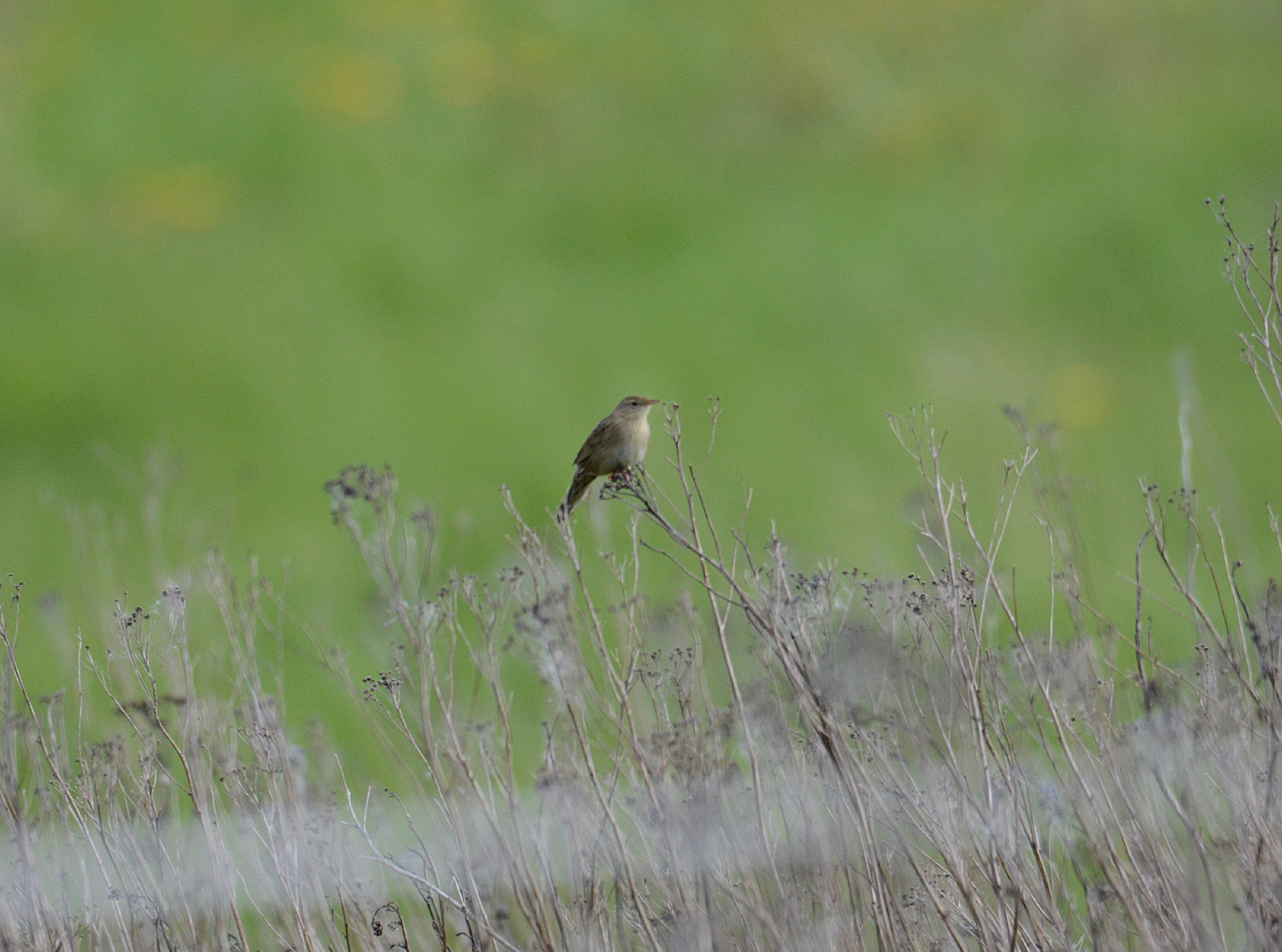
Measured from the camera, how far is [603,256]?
834 cm

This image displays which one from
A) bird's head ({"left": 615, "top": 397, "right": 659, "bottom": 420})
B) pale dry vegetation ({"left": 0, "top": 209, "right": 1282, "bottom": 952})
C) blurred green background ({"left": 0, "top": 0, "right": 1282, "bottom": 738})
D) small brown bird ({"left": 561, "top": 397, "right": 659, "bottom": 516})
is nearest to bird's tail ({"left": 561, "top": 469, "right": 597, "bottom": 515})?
small brown bird ({"left": 561, "top": 397, "right": 659, "bottom": 516})

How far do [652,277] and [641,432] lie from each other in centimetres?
416

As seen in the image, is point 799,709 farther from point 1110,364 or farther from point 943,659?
point 1110,364

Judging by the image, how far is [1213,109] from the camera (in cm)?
871

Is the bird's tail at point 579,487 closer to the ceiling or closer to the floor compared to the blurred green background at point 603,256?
closer to the floor

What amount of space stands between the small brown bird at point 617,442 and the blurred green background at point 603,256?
2.43 m

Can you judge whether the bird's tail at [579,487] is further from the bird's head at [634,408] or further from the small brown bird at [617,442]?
the bird's head at [634,408]

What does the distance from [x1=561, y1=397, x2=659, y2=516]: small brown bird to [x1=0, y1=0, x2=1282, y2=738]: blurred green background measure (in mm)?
2427

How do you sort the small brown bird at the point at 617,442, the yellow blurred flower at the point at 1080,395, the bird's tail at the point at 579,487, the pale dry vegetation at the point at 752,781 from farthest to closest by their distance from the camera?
Answer: the yellow blurred flower at the point at 1080,395 < the bird's tail at the point at 579,487 < the small brown bird at the point at 617,442 < the pale dry vegetation at the point at 752,781

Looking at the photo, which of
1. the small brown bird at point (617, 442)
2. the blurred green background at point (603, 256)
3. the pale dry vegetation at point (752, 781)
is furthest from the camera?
the blurred green background at point (603, 256)

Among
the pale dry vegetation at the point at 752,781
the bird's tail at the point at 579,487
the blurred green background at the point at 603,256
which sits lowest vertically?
the pale dry vegetation at the point at 752,781

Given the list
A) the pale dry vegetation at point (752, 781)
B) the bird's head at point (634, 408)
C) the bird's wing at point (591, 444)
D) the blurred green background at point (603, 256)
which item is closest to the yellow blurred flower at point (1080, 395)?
the blurred green background at point (603, 256)

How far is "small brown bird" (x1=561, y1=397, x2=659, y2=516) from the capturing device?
4.32 metres

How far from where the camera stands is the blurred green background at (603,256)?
7.45 metres
